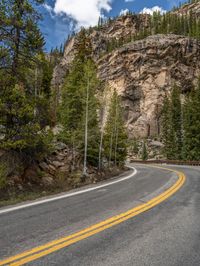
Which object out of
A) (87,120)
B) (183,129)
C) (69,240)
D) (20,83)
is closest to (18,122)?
(20,83)

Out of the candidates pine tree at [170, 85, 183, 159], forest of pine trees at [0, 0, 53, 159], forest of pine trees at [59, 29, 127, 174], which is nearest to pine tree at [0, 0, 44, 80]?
forest of pine trees at [0, 0, 53, 159]

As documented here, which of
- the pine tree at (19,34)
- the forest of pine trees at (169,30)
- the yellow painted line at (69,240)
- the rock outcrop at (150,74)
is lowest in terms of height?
the yellow painted line at (69,240)

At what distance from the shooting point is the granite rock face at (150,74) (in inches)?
2648

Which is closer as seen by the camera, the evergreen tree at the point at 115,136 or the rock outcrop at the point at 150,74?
the evergreen tree at the point at 115,136

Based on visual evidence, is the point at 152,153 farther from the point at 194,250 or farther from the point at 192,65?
the point at 194,250

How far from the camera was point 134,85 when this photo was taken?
229 feet

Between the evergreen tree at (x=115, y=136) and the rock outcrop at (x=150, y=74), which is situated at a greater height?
the rock outcrop at (x=150, y=74)

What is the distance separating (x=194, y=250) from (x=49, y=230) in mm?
2894

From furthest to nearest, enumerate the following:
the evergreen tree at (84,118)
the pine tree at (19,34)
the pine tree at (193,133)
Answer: the pine tree at (193,133), the evergreen tree at (84,118), the pine tree at (19,34)

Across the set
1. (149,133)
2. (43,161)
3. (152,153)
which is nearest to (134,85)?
(149,133)

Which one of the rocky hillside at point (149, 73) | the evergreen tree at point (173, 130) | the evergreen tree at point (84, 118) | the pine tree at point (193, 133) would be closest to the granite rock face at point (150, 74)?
the rocky hillside at point (149, 73)

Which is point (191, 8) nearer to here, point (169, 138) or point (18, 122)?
point (169, 138)

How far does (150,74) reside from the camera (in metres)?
69.4

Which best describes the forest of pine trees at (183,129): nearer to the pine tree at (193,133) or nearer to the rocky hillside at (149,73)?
the pine tree at (193,133)
